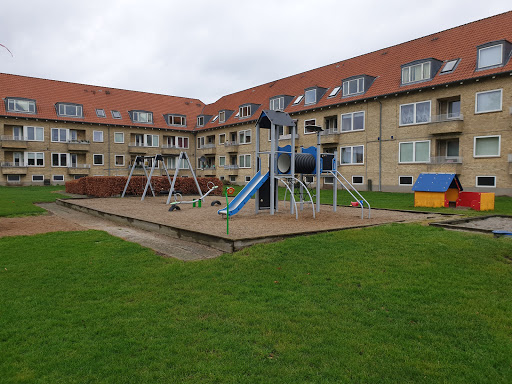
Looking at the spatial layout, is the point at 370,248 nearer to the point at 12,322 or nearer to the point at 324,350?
the point at 324,350

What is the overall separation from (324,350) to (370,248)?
13.9 feet

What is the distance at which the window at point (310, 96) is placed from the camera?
3908cm

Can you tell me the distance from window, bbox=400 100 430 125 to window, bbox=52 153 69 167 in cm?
3816

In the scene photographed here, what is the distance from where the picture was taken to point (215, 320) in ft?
14.6

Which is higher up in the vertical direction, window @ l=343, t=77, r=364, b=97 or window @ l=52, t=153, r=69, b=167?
window @ l=343, t=77, r=364, b=97

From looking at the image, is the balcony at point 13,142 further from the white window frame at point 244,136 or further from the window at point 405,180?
the window at point 405,180

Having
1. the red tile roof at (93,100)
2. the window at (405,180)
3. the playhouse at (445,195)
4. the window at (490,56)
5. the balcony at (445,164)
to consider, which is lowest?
the playhouse at (445,195)

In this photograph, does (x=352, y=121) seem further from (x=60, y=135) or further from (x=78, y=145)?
(x=60, y=135)

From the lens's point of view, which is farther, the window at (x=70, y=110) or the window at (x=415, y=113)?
the window at (x=70, y=110)

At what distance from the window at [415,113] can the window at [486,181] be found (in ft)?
18.9

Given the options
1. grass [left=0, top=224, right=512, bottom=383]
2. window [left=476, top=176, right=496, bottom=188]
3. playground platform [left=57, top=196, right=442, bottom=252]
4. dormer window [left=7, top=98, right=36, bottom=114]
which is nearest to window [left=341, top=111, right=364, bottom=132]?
window [left=476, top=176, right=496, bottom=188]

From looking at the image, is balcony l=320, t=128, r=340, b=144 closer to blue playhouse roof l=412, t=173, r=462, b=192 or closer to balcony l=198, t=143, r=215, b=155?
blue playhouse roof l=412, t=173, r=462, b=192

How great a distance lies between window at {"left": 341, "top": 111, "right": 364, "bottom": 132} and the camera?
34.4 metres

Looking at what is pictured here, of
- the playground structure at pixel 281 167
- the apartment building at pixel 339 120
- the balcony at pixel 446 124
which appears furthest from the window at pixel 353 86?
the playground structure at pixel 281 167
